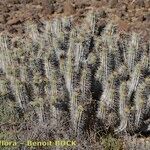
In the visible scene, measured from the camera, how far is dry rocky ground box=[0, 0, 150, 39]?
29.7ft

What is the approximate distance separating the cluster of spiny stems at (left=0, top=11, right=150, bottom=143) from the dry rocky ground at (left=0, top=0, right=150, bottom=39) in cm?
189

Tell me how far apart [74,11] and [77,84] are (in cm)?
348

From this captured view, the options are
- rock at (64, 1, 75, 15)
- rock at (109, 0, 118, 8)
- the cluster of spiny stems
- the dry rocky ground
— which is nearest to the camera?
the cluster of spiny stems

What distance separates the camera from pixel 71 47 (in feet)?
22.5

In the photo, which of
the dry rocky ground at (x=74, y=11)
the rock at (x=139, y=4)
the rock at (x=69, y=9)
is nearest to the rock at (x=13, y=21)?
the dry rocky ground at (x=74, y=11)

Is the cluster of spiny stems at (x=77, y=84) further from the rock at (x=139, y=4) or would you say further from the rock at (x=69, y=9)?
the rock at (x=139, y=4)

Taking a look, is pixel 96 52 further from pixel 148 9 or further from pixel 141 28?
pixel 148 9

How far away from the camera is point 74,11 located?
9.57 m

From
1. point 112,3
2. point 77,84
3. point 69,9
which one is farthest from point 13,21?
point 77,84

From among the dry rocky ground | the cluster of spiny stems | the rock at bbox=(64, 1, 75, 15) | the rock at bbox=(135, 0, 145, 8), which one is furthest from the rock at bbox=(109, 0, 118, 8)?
the cluster of spiny stems

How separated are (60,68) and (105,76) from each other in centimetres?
62

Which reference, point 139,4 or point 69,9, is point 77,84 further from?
point 139,4

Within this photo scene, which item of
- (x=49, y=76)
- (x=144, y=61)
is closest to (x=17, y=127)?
(x=49, y=76)

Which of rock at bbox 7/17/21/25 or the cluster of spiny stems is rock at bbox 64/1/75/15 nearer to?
rock at bbox 7/17/21/25
